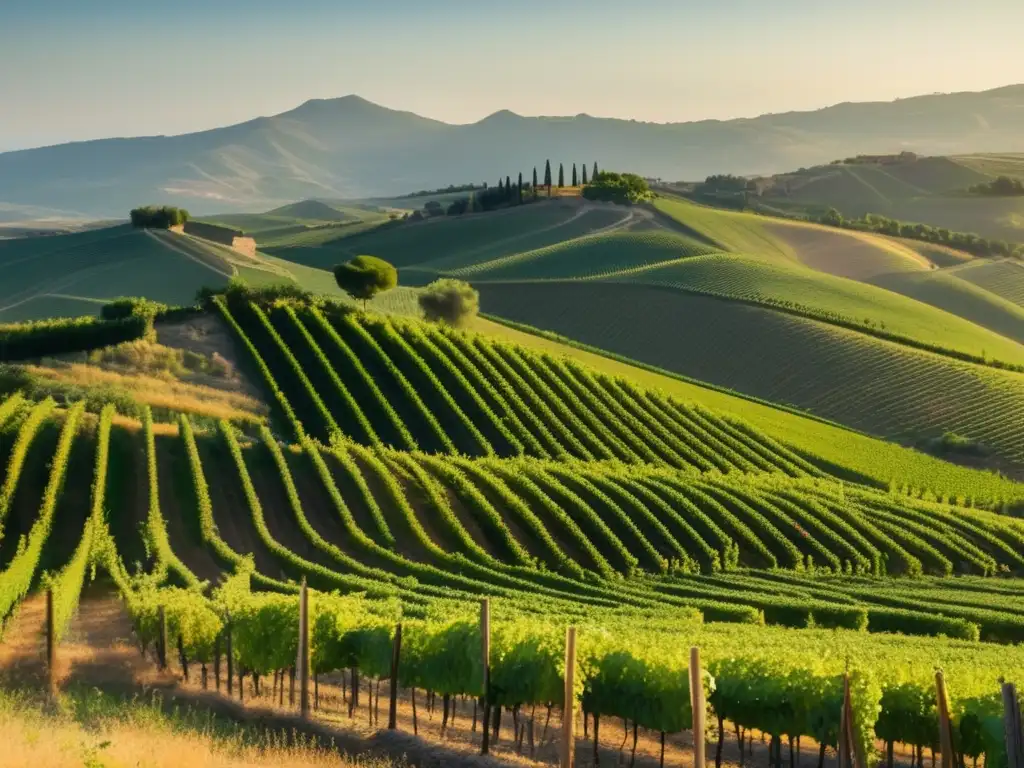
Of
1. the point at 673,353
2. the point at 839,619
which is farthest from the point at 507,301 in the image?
the point at 839,619

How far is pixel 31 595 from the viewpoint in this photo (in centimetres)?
2950

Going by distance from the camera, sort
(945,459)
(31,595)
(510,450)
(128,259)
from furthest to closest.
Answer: (128,259)
(945,459)
(510,450)
(31,595)

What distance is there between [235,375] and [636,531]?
21.1 metres

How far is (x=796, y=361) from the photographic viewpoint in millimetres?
87500

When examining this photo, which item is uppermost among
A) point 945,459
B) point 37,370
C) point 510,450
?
point 37,370

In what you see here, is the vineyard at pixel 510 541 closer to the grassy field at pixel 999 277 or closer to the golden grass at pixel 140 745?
the golden grass at pixel 140 745

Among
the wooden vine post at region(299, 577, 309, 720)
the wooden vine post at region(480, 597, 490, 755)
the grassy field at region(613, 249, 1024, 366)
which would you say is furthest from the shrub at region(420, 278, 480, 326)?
the wooden vine post at region(480, 597, 490, 755)

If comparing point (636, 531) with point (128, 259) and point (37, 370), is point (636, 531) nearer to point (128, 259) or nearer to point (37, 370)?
point (37, 370)

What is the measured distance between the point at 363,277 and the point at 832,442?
99.9 feet

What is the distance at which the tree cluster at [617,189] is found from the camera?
16000 cm

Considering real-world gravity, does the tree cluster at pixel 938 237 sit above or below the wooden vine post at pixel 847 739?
above

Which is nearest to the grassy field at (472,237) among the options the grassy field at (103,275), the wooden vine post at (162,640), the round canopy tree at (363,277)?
the grassy field at (103,275)

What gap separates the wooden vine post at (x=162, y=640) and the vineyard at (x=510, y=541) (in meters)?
0.27

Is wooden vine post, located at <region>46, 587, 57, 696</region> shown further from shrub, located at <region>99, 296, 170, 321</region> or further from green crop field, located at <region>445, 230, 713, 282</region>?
green crop field, located at <region>445, 230, 713, 282</region>
